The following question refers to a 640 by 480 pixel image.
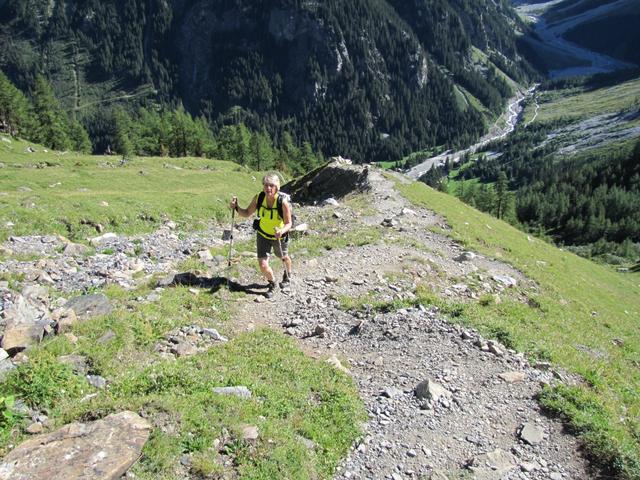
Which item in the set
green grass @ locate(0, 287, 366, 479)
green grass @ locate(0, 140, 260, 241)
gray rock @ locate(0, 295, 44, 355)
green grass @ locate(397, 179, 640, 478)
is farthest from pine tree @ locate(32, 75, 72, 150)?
green grass @ locate(0, 287, 366, 479)

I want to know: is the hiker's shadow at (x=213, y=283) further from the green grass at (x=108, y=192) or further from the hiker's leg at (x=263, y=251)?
the green grass at (x=108, y=192)

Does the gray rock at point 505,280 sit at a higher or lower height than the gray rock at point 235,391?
lower

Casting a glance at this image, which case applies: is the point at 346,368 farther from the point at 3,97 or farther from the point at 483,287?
the point at 3,97

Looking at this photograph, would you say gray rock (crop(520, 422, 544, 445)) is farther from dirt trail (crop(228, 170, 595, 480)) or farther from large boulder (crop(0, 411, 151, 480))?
large boulder (crop(0, 411, 151, 480))

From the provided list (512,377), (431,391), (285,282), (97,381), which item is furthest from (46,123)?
(512,377)

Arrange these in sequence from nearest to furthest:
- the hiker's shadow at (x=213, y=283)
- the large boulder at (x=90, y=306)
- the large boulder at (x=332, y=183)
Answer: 1. the large boulder at (x=90, y=306)
2. the hiker's shadow at (x=213, y=283)
3. the large boulder at (x=332, y=183)

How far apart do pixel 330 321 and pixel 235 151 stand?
90567mm

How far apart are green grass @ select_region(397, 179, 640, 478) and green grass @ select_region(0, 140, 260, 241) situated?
20.9m

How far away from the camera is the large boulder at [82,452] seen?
607 cm

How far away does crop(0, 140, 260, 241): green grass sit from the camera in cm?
2572

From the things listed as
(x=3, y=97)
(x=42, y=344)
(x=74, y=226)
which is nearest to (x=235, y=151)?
(x=3, y=97)

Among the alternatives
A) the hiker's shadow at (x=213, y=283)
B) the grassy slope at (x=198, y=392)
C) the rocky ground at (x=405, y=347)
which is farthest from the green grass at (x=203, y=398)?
the hiker's shadow at (x=213, y=283)

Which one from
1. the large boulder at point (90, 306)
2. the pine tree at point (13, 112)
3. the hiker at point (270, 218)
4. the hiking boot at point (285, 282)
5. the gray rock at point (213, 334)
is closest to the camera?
the large boulder at point (90, 306)

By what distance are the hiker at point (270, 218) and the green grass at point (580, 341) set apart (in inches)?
208
